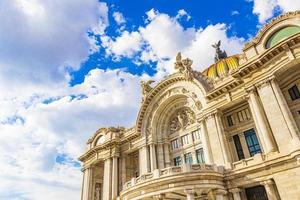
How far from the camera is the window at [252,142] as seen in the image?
2365cm

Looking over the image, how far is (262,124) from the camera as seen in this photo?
70.1 ft

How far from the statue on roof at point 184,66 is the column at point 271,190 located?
1385cm

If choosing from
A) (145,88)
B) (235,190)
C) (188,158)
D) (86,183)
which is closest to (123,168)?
(86,183)

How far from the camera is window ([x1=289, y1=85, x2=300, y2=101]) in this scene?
2258cm

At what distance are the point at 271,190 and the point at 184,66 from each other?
52.5ft

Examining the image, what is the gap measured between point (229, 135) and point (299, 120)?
6622 millimetres

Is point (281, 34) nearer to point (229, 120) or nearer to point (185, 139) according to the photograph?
point (229, 120)

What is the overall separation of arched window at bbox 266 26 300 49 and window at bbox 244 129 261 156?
337 inches

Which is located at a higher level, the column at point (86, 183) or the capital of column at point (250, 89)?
the capital of column at point (250, 89)

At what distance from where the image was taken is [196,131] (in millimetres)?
29000

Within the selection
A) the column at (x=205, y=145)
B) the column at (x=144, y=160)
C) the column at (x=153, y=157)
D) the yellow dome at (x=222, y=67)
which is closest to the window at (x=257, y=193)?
the column at (x=205, y=145)

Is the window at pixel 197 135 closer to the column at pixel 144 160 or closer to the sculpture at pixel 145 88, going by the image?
the column at pixel 144 160

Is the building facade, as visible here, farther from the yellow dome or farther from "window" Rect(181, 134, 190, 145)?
the yellow dome

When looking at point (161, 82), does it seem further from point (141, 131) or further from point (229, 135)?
point (229, 135)
